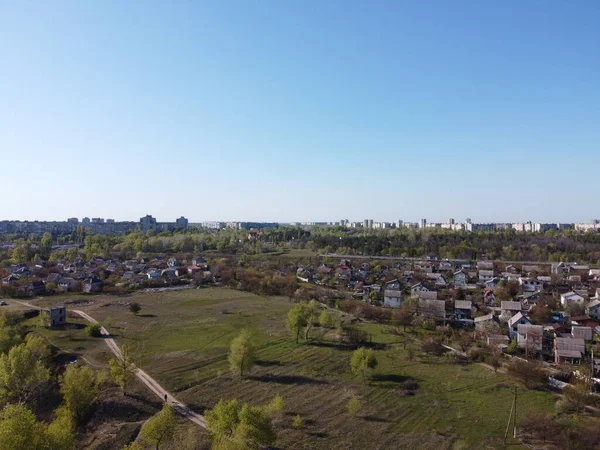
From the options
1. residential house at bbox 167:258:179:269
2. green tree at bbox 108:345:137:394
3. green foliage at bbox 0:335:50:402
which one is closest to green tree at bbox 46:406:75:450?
green tree at bbox 108:345:137:394

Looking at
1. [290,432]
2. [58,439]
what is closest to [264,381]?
[290,432]

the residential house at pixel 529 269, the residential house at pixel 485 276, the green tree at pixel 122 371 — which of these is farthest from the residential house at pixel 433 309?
the residential house at pixel 529 269

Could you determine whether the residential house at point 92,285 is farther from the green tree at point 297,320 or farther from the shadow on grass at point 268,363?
the shadow on grass at point 268,363

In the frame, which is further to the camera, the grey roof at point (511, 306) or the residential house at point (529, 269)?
the residential house at point (529, 269)

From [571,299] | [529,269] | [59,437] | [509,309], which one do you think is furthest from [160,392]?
[529,269]

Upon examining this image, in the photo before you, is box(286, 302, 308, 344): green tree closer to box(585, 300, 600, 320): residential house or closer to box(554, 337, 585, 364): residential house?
box(554, 337, 585, 364): residential house

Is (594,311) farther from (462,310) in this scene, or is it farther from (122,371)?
(122,371)

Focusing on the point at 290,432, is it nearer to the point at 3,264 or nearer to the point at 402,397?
the point at 402,397
